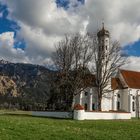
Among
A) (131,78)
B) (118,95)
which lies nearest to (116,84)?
A: (118,95)

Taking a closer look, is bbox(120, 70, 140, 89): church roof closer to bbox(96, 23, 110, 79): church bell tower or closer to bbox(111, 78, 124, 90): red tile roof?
bbox(111, 78, 124, 90): red tile roof

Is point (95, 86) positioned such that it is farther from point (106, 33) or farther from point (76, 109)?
point (76, 109)

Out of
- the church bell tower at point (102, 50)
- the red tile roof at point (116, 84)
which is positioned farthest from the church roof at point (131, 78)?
the church bell tower at point (102, 50)

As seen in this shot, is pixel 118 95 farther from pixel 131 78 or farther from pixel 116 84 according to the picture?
pixel 131 78

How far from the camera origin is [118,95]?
7325cm

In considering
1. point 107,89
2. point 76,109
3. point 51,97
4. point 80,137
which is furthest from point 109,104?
point 80,137

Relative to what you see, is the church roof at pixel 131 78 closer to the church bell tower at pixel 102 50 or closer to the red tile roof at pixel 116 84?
the red tile roof at pixel 116 84

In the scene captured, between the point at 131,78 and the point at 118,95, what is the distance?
17.8 ft

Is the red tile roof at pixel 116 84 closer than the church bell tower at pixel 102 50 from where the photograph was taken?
No

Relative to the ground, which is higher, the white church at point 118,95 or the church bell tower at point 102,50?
the church bell tower at point 102,50

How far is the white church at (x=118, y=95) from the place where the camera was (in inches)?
2687

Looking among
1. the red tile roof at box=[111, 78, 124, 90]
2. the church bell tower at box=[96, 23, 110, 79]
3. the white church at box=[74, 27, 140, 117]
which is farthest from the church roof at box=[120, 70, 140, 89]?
the church bell tower at box=[96, 23, 110, 79]

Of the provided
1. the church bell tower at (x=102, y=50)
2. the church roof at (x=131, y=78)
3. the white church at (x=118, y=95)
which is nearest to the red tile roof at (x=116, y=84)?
the white church at (x=118, y=95)

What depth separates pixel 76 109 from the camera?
43.5m
